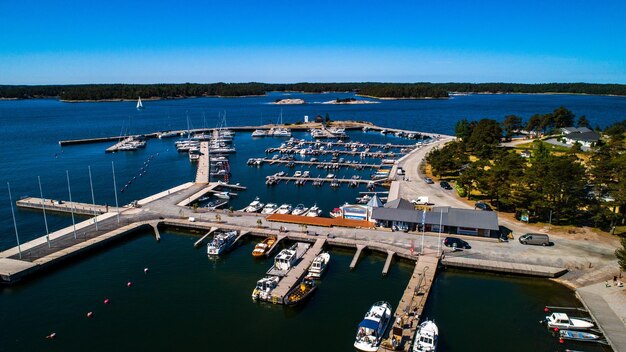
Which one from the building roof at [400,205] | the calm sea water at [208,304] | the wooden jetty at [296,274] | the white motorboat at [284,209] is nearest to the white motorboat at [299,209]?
the white motorboat at [284,209]

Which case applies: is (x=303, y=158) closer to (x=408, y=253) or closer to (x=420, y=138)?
(x=420, y=138)

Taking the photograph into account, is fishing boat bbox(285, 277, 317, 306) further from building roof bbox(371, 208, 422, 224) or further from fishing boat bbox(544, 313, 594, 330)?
fishing boat bbox(544, 313, 594, 330)

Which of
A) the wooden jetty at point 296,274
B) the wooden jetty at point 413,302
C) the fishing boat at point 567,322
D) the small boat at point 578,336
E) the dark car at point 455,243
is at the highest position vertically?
the dark car at point 455,243

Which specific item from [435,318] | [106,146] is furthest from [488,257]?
[106,146]

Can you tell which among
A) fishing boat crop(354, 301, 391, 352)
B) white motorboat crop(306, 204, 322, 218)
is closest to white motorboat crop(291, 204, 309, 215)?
white motorboat crop(306, 204, 322, 218)

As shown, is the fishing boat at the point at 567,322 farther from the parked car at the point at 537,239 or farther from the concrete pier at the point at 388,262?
the concrete pier at the point at 388,262
